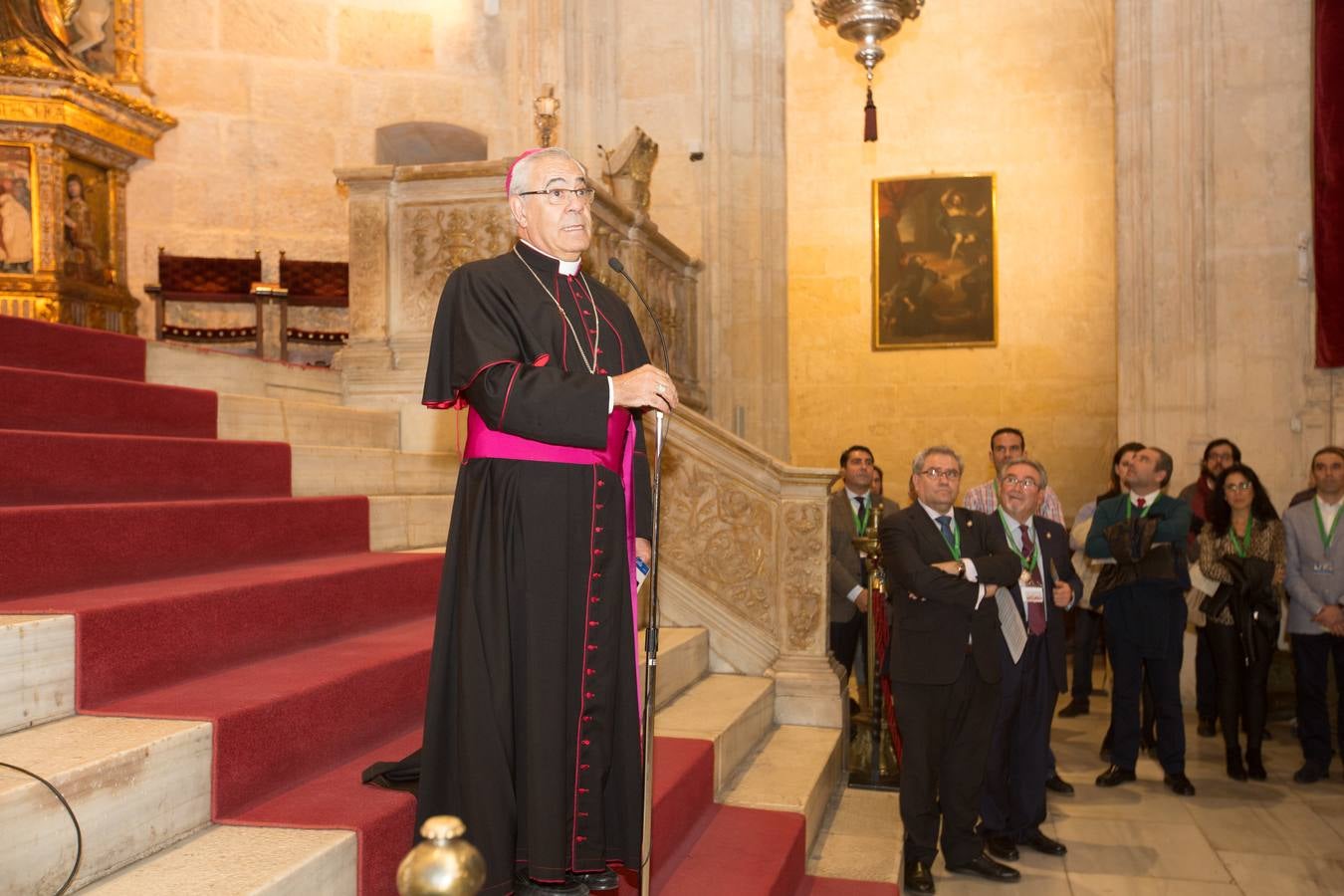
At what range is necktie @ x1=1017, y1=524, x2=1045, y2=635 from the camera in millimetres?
5051

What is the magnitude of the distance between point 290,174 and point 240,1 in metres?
1.71

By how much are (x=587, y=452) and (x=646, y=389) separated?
303 mm

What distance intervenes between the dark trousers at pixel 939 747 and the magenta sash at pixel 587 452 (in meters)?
2.04

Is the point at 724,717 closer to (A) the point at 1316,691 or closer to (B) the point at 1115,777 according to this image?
(B) the point at 1115,777

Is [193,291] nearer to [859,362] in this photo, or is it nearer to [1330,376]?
[859,362]

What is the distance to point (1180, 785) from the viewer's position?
605cm

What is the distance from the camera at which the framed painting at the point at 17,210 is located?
361 inches

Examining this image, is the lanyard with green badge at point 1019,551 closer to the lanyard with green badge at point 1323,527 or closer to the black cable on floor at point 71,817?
the lanyard with green badge at point 1323,527

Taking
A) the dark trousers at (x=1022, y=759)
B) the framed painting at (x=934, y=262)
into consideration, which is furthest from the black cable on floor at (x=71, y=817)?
the framed painting at (x=934, y=262)

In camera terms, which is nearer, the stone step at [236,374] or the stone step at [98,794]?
the stone step at [98,794]

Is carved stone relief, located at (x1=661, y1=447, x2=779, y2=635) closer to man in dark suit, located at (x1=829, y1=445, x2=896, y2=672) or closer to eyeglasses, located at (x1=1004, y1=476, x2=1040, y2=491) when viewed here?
man in dark suit, located at (x1=829, y1=445, x2=896, y2=672)

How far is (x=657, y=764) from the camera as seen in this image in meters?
3.98

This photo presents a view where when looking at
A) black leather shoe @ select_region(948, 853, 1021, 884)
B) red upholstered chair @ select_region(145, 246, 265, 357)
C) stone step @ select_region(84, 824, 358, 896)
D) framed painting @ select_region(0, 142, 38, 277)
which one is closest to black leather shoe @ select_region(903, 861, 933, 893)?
black leather shoe @ select_region(948, 853, 1021, 884)

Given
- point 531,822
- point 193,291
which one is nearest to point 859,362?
point 193,291
